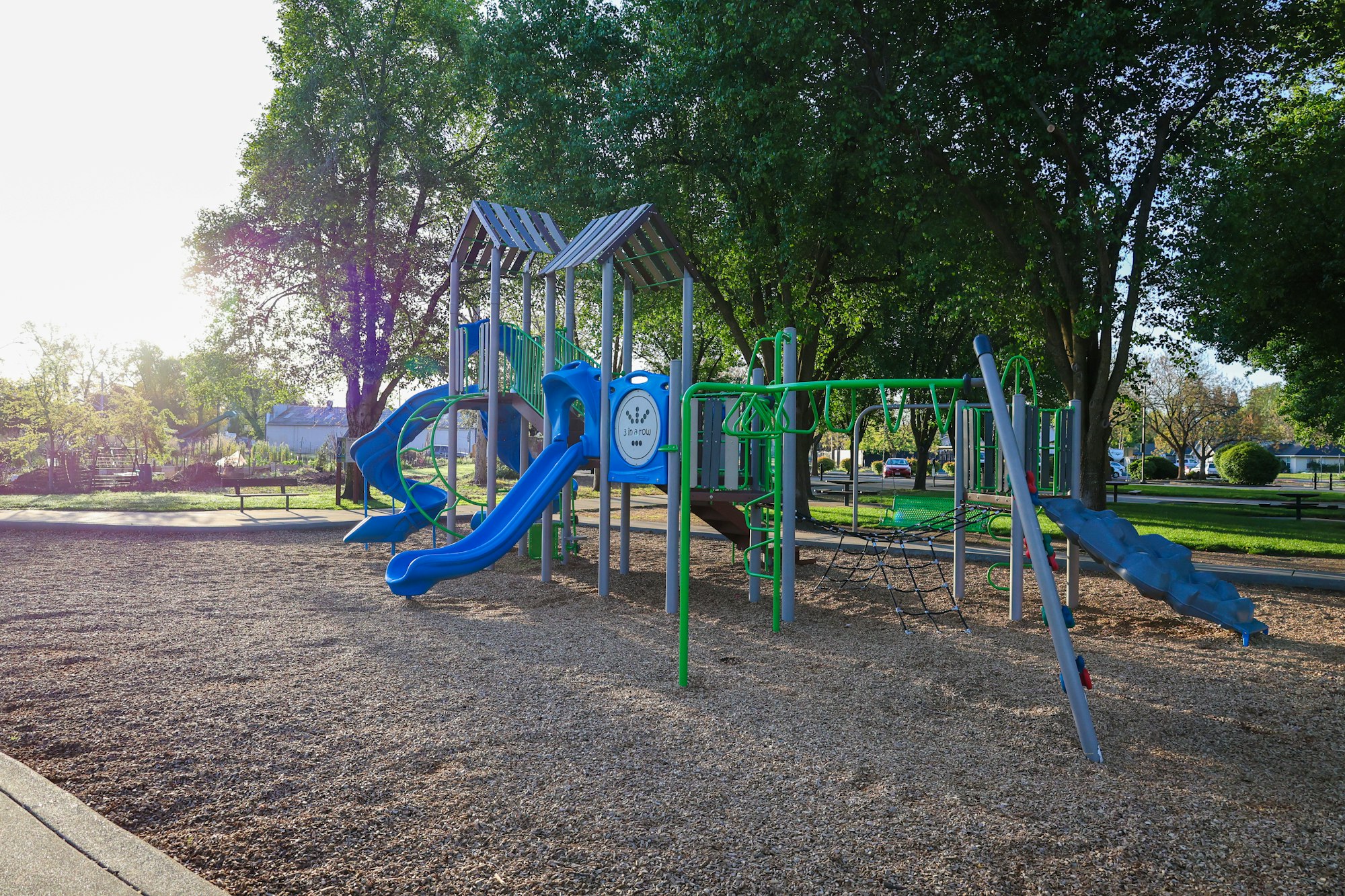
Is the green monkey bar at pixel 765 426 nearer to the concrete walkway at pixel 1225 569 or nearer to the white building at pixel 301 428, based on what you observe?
the concrete walkway at pixel 1225 569

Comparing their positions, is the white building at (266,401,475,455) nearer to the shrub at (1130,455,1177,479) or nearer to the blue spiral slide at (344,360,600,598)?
the shrub at (1130,455,1177,479)

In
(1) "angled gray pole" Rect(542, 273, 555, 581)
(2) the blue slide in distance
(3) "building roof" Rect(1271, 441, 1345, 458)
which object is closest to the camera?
(2) the blue slide in distance

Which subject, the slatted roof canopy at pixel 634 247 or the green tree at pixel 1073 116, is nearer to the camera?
the slatted roof canopy at pixel 634 247

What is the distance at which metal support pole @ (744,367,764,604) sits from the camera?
27.9 ft

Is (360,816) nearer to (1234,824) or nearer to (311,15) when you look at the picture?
(1234,824)

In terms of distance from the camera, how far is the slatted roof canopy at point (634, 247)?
9602 millimetres

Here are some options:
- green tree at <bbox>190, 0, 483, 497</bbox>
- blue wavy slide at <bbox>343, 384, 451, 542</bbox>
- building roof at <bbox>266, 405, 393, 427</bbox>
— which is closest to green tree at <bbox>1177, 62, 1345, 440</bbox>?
blue wavy slide at <bbox>343, 384, 451, 542</bbox>

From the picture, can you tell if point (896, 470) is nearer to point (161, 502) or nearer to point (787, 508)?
point (161, 502)

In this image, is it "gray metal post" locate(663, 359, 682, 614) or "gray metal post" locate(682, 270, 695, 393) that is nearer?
"gray metal post" locate(663, 359, 682, 614)

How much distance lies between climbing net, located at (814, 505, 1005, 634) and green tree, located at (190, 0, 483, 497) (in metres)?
15.0

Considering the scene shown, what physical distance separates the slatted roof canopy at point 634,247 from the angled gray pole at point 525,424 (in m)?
1.64

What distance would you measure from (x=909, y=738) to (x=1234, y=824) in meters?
1.51

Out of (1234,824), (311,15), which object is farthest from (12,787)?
(311,15)

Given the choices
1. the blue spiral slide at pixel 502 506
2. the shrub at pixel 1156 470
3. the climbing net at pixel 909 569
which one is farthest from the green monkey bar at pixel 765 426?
the shrub at pixel 1156 470
